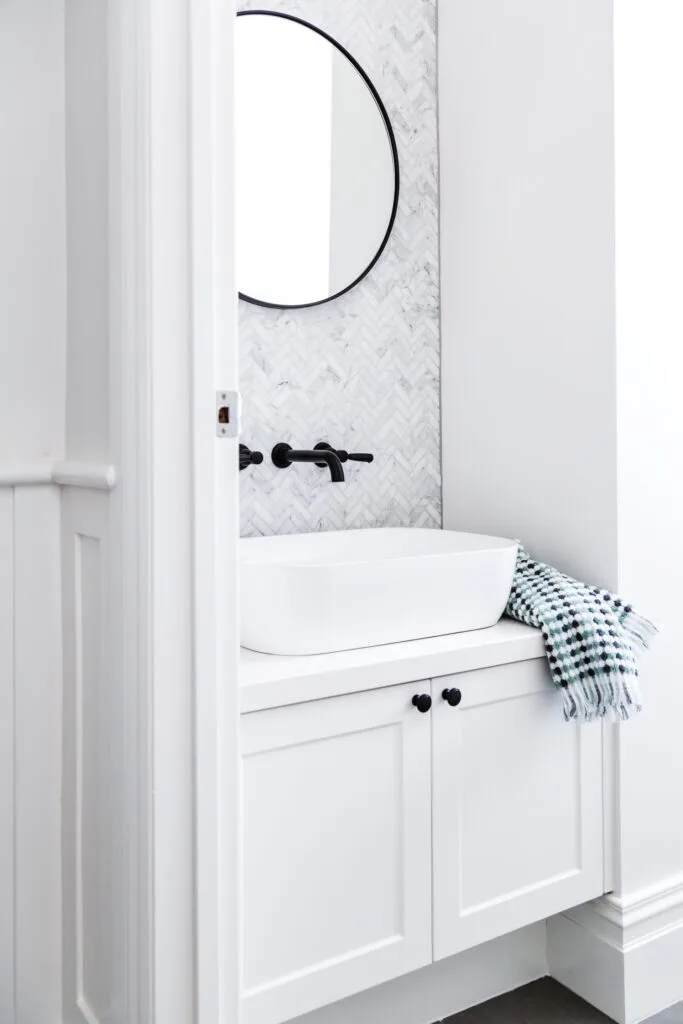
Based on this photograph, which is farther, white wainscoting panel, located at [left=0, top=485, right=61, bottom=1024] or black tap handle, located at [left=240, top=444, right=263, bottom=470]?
black tap handle, located at [left=240, top=444, right=263, bottom=470]

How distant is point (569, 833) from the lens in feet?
5.16

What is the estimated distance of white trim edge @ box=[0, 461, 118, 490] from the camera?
1.21m

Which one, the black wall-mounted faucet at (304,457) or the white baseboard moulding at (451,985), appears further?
the black wall-mounted faucet at (304,457)

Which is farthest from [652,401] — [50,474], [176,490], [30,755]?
[30,755]

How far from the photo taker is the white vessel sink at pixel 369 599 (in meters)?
1.30

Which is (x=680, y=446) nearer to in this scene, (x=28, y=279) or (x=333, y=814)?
(x=333, y=814)

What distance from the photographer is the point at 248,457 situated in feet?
5.41

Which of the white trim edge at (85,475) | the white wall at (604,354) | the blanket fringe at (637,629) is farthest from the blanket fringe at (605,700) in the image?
the white trim edge at (85,475)

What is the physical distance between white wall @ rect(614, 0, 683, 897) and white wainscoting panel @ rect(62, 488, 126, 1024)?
969mm

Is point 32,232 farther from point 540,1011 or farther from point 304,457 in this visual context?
point 540,1011

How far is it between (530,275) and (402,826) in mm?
1138

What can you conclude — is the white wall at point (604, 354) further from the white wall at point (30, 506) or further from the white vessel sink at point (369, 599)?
the white wall at point (30, 506)

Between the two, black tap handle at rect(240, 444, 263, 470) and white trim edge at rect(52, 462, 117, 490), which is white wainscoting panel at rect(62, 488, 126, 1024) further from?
black tap handle at rect(240, 444, 263, 470)

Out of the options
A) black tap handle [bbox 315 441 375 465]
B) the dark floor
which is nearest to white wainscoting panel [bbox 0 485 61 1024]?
black tap handle [bbox 315 441 375 465]
